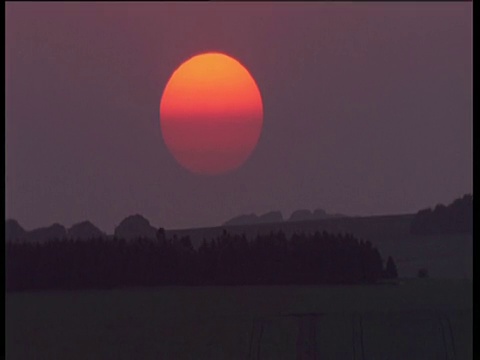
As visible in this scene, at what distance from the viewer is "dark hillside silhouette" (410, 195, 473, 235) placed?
33.7 ft

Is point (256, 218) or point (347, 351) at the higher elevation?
point (256, 218)

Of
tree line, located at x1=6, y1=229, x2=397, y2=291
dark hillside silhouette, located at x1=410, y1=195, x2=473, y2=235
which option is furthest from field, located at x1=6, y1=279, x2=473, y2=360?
dark hillside silhouette, located at x1=410, y1=195, x2=473, y2=235

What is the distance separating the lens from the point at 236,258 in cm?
980

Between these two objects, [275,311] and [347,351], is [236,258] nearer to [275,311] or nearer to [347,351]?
[275,311]

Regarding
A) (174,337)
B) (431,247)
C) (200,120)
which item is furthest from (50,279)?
(431,247)

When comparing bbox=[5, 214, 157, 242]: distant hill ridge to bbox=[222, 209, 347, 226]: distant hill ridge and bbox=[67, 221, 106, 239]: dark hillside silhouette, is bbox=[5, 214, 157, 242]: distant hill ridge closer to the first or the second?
bbox=[67, 221, 106, 239]: dark hillside silhouette

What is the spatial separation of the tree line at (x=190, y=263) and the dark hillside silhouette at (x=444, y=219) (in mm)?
615

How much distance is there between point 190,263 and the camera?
9.78 meters

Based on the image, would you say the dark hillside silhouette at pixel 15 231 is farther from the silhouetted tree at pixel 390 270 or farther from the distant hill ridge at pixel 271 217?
the silhouetted tree at pixel 390 270

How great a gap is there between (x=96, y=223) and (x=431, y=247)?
3.45 meters

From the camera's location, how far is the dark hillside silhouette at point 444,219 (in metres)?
10.3

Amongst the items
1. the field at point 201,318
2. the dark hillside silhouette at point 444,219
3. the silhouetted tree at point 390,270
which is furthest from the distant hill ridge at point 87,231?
the dark hillside silhouette at point 444,219

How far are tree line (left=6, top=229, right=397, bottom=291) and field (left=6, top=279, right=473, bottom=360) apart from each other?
0.37ft
